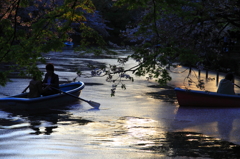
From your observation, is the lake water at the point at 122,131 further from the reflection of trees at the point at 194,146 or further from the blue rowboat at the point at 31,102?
the blue rowboat at the point at 31,102

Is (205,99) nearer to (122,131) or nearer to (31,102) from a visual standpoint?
(122,131)

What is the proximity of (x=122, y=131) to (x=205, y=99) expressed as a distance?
17.2 feet

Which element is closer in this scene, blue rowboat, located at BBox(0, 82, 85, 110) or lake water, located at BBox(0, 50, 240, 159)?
lake water, located at BBox(0, 50, 240, 159)

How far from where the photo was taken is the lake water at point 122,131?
291 inches

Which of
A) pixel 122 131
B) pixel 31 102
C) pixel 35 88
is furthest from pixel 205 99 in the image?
pixel 31 102

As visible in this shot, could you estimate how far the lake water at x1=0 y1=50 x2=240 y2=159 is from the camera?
738 cm

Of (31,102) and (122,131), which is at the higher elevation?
(31,102)

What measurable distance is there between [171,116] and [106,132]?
3.38m

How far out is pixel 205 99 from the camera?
13898 mm

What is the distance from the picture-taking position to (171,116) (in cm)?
1220

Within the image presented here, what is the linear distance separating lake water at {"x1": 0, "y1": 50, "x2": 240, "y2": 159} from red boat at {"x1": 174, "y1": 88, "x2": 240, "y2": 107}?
0.92 feet

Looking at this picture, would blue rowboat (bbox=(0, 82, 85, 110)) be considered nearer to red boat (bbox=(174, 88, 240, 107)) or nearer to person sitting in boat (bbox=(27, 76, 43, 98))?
person sitting in boat (bbox=(27, 76, 43, 98))

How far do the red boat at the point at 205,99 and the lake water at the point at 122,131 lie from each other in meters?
0.28

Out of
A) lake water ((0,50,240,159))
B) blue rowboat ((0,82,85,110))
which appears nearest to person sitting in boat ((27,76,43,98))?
blue rowboat ((0,82,85,110))
